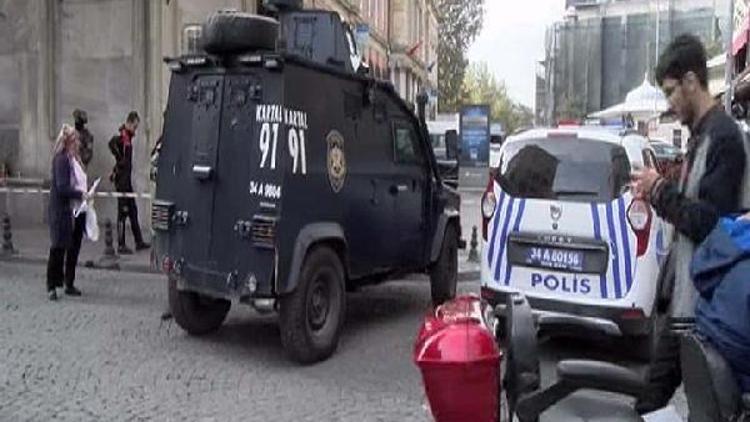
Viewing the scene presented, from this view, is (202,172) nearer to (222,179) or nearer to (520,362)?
(222,179)

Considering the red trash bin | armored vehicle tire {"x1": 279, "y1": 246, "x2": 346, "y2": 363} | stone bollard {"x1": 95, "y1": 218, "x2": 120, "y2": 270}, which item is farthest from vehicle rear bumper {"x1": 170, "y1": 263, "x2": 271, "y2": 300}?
stone bollard {"x1": 95, "y1": 218, "x2": 120, "y2": 270}

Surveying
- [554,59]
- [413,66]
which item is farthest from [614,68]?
[413,66]

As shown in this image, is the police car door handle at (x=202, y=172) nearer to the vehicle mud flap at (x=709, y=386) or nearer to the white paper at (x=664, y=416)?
the white paper at (x=664, y=416)

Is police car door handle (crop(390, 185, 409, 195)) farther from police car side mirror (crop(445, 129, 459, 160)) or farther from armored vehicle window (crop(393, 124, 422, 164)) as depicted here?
police car side mirror (crop(445, 129, 459, 160))

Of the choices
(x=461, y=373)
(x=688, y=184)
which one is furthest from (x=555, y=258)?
(x=461, y=373)

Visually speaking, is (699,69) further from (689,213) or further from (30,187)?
(30,187)

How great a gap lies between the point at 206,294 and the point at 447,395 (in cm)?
429

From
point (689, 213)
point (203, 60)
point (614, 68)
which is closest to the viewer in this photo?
point (689, 213)

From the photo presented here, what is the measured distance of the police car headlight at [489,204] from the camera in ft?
23.7

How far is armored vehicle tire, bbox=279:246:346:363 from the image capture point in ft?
22.1

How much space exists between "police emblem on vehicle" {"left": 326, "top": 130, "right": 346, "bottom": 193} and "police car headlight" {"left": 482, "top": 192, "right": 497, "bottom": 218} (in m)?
1.19

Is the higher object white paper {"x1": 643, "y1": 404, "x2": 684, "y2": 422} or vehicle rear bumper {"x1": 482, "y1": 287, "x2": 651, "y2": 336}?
white paper {"x1": 643, "y1": 404, "x2": 684, "y2": 422}

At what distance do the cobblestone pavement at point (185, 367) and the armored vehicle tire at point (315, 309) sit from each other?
0.15 metres

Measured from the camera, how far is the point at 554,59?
261 ft
